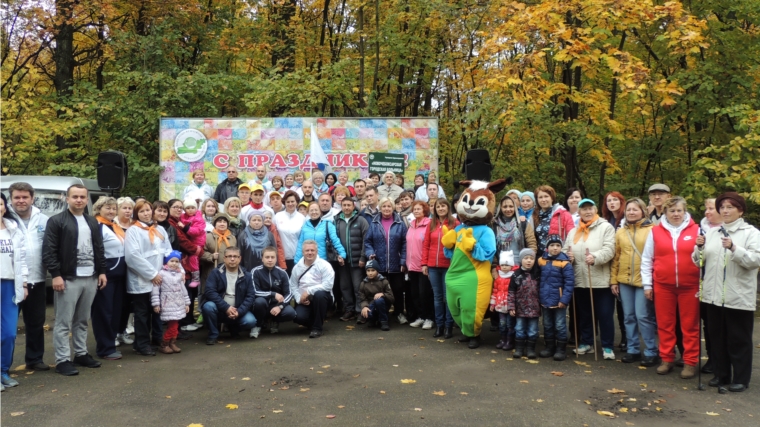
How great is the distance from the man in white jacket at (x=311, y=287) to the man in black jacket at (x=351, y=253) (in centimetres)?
62

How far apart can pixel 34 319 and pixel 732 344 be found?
6782mm

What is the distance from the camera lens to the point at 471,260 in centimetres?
793

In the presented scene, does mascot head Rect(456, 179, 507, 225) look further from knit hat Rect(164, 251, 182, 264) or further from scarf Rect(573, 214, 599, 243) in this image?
knit hat Rect(164, 251, 182, 264)

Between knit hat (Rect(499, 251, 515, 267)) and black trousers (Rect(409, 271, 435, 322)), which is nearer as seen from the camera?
knit hat (Rect(499, 251, 515, 267))

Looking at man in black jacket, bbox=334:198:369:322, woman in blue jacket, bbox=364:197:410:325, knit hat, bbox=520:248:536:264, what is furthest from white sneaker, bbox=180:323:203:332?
knit hat, bbox=520:248:536:264

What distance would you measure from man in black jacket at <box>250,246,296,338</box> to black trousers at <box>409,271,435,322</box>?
1698mm

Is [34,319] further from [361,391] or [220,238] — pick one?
[361,391]

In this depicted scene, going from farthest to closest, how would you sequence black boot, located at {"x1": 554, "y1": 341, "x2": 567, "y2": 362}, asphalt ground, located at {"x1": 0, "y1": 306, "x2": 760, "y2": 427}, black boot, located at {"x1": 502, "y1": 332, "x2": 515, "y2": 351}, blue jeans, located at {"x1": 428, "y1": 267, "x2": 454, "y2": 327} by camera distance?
blue jeans, located at {"x1": 428, "y1": 267, "x2": 454, "y2": 327} < black boot, located at {"x1": 502, "y1": 332, "x2": 515, "y2": 351} < black boot, located at {"x1": 554, "y1": 341, "x2": 567, "y2": 362} < asphalt ground, located at {"x1": 0, "y1": 306, "x2": 760, "y2": 427}

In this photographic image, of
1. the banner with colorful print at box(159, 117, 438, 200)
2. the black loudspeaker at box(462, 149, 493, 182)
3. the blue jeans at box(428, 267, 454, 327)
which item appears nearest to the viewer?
the blue jeans at box(428, 267, 454, 327)

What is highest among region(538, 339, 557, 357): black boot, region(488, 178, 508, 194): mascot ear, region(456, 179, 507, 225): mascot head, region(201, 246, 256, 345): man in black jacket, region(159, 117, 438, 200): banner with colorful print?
region(159, 117, 438, 200): banner with colorful print

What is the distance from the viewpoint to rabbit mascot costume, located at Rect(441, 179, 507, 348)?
25.7 feet

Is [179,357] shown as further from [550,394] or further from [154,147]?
[154,147]

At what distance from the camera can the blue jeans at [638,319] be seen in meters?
7.09

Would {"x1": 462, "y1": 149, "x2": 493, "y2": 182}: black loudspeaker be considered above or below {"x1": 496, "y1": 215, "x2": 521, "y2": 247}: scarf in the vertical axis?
above
